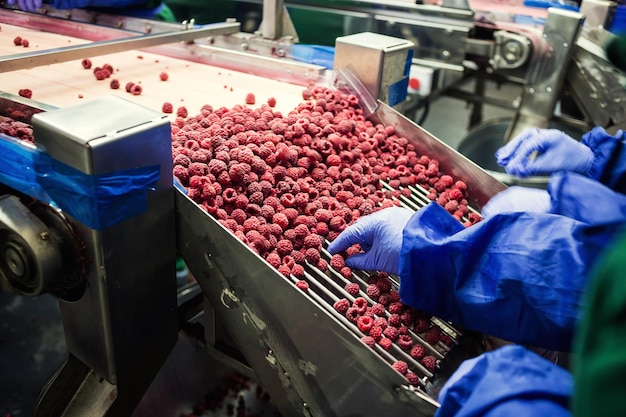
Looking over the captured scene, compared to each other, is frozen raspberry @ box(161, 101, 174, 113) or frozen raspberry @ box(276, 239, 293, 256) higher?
frozen raspberry @ box(161, 101, 174, 113)

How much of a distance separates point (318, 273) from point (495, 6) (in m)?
2.79

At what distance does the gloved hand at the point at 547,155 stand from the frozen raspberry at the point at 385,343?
2.26 ft

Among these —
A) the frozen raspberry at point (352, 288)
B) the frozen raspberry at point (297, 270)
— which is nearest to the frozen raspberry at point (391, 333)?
the frozen raspberry at point (352, 288)

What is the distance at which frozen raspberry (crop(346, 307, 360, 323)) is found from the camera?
43.8 inches

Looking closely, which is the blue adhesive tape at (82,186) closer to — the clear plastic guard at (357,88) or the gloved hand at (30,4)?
the clear plastic guard at (357,88)

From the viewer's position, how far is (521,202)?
1.25 m

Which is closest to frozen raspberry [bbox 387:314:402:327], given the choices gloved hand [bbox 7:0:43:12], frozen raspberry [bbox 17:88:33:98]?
frozen raspberry [bbox 17:88:33:98]

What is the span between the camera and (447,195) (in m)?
1.52

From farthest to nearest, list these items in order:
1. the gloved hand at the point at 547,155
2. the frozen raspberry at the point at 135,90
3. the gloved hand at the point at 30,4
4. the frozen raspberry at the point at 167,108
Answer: the gloved hand at the point at 30,4, the frozen raspberry at the point at 135,90, the frozen raspberry at the point at 167,108, the gloved hand at the point at 547,155

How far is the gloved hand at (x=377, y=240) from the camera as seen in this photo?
1.14 metres

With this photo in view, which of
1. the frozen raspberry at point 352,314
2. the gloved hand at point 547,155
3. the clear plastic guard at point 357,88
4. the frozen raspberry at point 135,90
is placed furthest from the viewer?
the clear plastic guard at point 357,88

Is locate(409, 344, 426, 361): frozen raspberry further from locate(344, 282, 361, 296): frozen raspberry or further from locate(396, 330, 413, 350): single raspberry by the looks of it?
locate(344, 282, 361, 296): frozen raspberry

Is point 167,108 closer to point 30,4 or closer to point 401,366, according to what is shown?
point 401,366

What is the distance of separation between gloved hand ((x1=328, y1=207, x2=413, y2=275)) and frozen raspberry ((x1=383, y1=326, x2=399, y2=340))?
14cm
